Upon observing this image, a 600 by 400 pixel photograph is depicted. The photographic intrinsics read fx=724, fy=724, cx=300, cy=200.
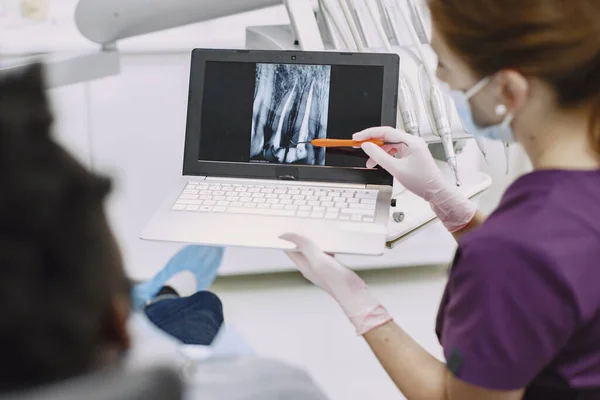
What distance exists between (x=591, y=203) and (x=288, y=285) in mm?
1550

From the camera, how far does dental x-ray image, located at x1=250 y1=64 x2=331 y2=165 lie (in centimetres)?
124

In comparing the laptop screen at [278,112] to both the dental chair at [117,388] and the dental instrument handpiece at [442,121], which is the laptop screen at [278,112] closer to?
the dental instrument handpiece at [442,121]

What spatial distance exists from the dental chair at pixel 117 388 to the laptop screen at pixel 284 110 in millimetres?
817

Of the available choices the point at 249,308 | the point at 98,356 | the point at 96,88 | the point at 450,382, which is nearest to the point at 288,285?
the point at 249,308

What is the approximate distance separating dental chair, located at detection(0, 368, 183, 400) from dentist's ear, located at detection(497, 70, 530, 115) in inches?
22.6

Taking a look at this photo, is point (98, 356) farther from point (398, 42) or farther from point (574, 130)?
point (398, 42)

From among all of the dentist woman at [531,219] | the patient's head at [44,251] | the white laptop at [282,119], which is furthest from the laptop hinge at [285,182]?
the patient's head at [44,251]

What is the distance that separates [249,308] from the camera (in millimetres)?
2188

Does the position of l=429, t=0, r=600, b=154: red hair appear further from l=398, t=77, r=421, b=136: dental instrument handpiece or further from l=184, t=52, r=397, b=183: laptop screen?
l=398, t=77, r=421, b=136: dental instrument handpiece

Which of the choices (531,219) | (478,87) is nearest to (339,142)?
(478,87)

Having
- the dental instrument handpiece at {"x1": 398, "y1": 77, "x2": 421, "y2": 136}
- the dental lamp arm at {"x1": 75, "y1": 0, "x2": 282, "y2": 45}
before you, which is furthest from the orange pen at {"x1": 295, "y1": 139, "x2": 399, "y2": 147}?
the dental lamp arm at {"x1": 75, "y1": 0, "x2": 282, "y2": 45}

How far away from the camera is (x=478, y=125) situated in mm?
973

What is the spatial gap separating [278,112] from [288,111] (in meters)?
0.02

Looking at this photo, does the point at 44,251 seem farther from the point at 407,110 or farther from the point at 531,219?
the point at 407,110
